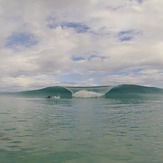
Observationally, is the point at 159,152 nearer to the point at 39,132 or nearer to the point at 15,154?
the point at 15,154

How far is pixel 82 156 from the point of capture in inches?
554

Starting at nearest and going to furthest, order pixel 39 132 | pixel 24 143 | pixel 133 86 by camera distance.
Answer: pixel 24 143
pixel 39 132
pixel 133 86

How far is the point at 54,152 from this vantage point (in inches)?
584

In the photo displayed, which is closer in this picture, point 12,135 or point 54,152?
point 54,152

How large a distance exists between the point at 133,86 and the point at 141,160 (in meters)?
172

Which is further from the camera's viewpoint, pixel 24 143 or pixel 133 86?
pixel 133 86

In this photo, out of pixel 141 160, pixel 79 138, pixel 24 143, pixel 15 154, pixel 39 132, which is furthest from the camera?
pixel 39 132

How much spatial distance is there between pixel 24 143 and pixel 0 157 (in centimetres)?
315

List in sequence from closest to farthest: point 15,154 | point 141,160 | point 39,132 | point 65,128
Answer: point 141,160 < point 15,154 < point 39,132 < point 65,128

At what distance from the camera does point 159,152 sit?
14.8 meters

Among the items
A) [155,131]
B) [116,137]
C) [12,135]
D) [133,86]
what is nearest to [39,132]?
[12,135]

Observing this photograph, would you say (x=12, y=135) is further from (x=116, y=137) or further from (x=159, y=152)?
(x=159, y=152)

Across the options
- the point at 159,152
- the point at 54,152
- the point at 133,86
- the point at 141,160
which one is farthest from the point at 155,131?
the point at 133,86

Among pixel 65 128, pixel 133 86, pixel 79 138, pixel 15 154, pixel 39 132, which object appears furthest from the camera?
pixel 133 86
